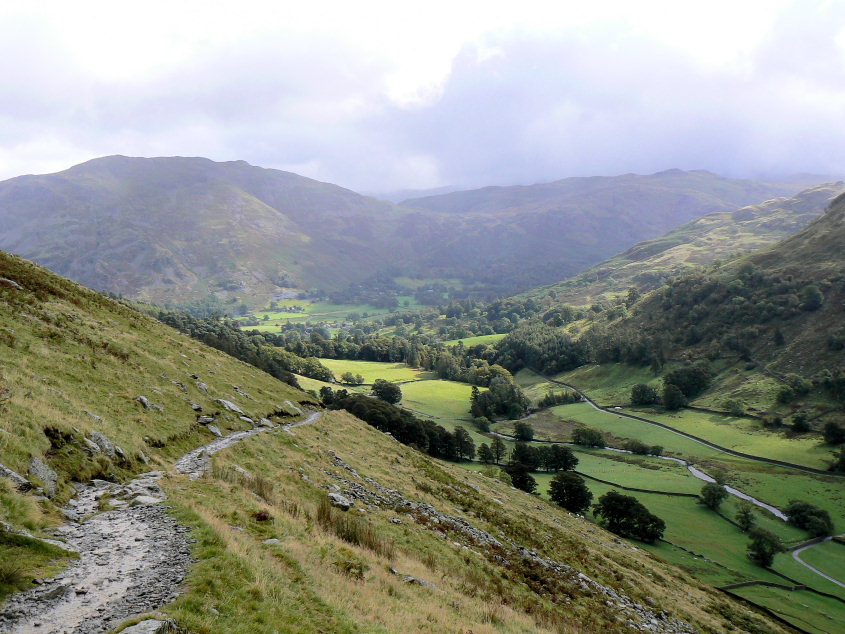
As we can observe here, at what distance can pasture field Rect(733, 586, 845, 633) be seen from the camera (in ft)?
163

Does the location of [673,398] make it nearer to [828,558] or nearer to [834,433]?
[834,433]

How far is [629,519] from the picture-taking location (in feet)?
224

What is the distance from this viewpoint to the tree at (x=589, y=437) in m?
129

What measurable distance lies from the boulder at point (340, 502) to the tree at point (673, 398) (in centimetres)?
15721

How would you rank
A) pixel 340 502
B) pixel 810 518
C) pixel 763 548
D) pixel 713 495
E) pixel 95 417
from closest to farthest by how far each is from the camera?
pixel 95 417 < pixel 340 502 < pixel 763 548 < pixel 810 518 < pixel 713 495

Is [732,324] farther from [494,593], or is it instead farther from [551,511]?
[494,593]

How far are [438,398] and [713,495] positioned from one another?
96.8m

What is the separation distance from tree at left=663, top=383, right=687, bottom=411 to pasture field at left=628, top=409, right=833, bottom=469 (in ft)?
11.4

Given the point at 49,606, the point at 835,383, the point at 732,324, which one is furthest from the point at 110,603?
the point at 732,324

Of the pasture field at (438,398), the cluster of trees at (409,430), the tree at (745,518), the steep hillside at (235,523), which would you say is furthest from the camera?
the pasture field at (438,398)

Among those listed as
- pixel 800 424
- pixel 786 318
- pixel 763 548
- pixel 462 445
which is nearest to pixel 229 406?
pixel 462 445

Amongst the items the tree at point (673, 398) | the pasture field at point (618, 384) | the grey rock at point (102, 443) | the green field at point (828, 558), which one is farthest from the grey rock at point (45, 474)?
the pasture field at point (618, 384)

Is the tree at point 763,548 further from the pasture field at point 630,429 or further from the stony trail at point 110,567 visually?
the stony trail at point 110,567

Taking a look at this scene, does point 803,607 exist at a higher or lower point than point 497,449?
lower
